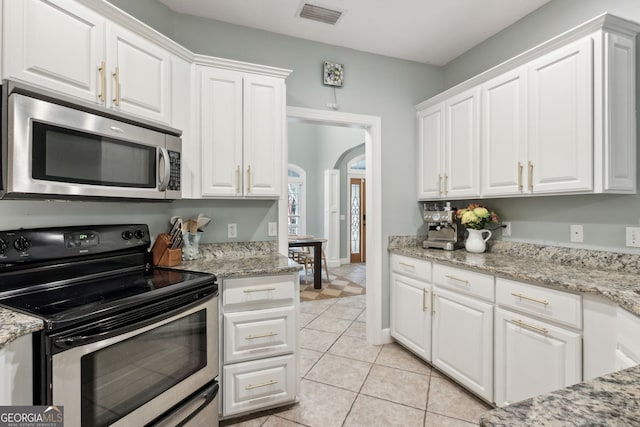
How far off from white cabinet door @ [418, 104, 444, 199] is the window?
4.46 meters

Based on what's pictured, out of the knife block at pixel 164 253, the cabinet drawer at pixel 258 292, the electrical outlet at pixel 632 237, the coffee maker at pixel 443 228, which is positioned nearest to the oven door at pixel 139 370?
the cabinet drawer at pixel 258 292

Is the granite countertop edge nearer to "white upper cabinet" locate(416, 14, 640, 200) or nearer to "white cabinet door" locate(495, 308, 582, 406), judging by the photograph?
"white cabinet door" locate(495, 308, 582, 406)

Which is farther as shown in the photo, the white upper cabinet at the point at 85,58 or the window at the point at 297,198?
the window at the point at 297,198

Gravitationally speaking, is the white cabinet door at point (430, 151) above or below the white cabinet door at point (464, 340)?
above

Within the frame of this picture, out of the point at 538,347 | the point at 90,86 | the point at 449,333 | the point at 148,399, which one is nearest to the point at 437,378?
Result: the point at 449,333

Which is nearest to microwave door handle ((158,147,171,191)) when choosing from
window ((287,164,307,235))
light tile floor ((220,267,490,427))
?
light tile floor ((220,267,490,427))

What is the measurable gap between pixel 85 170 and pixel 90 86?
42 centimetres

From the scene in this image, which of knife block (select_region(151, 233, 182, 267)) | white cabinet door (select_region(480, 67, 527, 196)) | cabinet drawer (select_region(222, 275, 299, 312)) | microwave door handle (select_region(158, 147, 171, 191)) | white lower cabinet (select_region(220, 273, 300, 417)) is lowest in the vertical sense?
white lower cabinet (select_region(220, 273, 300, 417))

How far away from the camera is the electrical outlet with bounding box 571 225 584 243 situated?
2014mm

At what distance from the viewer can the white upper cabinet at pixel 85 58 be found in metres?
1.26

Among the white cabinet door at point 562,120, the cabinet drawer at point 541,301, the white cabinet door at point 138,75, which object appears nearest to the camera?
the cabinet drawer at point 541,301

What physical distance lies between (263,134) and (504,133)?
172 centimetres

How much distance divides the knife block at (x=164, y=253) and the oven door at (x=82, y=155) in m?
0.33

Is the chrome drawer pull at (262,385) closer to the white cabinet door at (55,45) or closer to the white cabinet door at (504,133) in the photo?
the white cabinet door at (55,45)
